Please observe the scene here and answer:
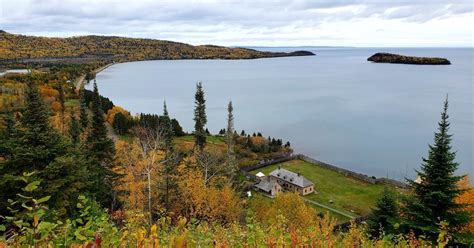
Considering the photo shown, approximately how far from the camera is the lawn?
1495 inches

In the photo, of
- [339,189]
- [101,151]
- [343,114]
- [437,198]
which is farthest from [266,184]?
[343,114]

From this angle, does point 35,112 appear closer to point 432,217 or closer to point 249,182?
point 432,217

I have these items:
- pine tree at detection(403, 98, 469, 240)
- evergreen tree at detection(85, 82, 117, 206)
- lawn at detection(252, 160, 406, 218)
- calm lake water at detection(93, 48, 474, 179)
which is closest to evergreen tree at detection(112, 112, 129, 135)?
calm lake water at detection(93, 48, 474, 179)

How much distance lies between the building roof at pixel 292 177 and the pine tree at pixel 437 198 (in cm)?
2527

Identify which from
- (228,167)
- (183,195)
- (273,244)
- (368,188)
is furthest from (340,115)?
(273,244)

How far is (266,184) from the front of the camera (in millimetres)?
42719

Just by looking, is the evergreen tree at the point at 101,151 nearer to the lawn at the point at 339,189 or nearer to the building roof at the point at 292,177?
the building roof at the point at 292,177

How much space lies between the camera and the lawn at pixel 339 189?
1495 inches

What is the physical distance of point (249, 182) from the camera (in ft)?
147

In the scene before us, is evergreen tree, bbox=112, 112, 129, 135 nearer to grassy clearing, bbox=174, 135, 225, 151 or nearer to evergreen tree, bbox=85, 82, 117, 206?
grassy clearing, bbox=174, 135, 225, 151

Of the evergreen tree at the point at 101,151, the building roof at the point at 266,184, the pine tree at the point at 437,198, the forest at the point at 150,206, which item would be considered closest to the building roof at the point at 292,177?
the building roof at the point at 266,184

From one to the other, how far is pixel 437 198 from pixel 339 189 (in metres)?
27.3

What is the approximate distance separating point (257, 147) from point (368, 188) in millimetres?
19611

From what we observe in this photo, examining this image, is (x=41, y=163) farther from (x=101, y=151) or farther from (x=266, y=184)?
(x=266, y=184)
